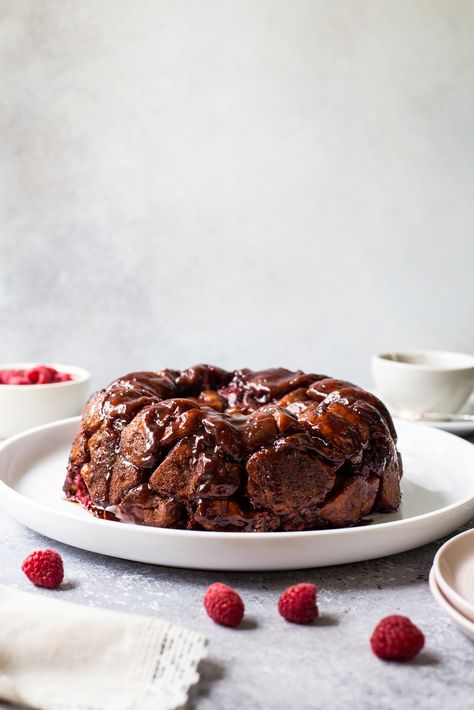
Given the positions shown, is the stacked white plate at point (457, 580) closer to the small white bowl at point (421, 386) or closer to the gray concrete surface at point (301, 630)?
the gray concrete surface at point (301, 630)

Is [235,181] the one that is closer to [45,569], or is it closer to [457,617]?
[45,569]

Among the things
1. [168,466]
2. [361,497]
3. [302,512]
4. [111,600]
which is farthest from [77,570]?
[361,497]

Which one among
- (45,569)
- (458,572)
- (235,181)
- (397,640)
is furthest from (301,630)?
(235,181)

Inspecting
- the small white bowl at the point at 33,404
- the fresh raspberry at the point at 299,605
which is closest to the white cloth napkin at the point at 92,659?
the fresh raspberry at the point at 299,605

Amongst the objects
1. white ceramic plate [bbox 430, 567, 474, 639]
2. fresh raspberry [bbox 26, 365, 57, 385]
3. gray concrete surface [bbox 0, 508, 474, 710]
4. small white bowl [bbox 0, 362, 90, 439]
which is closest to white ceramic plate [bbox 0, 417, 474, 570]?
gray concrete surface [bbox 0, 508, 474, 710]

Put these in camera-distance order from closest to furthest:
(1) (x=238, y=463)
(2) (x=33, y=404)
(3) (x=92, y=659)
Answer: (3) (x=92, y=659), (1) (x=238, y=463), (2) (x=33, y=404)

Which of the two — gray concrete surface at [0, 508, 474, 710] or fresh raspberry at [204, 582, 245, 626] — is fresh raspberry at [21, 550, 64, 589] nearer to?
gray concrete surface at [0, 508, 474, 710]
